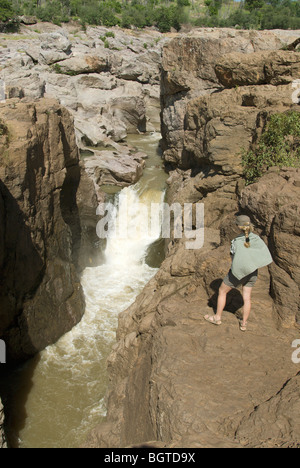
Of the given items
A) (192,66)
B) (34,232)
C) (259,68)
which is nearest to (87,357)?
(34,232)

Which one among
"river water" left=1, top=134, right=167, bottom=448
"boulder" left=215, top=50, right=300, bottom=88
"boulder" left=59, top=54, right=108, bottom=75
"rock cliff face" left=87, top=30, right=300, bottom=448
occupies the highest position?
"boulder" left=59, top=54, right=108, bottom=75

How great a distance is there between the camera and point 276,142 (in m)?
8.55

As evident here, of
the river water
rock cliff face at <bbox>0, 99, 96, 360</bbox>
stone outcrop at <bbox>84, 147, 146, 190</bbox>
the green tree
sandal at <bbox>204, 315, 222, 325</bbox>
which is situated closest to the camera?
sandal at <bbox>204, 315, 222, 325</bbox>

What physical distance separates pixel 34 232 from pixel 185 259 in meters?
4.11

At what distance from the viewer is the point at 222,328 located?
218 inches

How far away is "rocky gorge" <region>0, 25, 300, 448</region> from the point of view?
173 inches

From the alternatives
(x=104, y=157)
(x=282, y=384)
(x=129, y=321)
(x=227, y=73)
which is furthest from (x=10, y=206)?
(x=104, y=157)

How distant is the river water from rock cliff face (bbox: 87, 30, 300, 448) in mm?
1569

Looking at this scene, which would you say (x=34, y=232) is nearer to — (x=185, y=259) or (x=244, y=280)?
(x=185, y=259)

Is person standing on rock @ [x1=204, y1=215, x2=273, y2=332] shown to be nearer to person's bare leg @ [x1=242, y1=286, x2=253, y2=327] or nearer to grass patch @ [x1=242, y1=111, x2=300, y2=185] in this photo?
person's bare leg @ [x1=242, y1=286, x2=253, y2=327]

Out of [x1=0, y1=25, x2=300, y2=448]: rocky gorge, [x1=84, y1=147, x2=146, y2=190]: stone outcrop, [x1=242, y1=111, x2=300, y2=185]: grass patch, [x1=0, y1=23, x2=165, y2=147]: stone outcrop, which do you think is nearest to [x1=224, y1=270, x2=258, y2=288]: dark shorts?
[x1=0, y1=25, x2=300, y2=448]: rocky gorge

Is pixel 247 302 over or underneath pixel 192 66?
underneath

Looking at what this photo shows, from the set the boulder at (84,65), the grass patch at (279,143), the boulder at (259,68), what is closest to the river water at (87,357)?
the boulder at (259,68)
